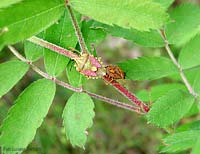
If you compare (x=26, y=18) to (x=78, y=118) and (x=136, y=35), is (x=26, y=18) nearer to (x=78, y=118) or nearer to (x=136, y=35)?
(x=78, y=118)

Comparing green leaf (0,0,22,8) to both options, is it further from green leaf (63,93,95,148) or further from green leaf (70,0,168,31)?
green leaf (63,93,95,148)

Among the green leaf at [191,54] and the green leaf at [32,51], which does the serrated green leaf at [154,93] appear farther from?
the green leaf at [32,51]

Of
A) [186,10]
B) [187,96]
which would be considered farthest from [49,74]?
[186,10]

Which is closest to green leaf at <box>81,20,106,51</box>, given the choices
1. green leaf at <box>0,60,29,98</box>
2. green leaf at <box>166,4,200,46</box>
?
green leaf at <box>0,60,29,98</box>

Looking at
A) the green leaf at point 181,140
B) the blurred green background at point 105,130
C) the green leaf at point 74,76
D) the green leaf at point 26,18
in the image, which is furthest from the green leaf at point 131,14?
the blurred green background at point 105,130

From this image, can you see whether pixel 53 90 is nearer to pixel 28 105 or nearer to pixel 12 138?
pixel 28 105

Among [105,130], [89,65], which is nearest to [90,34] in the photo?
[89,65]

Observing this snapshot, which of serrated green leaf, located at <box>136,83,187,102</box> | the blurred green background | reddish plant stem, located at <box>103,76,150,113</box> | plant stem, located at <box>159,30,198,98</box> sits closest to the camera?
reddish plant stem, located at <box>103,76,150,113</box>
